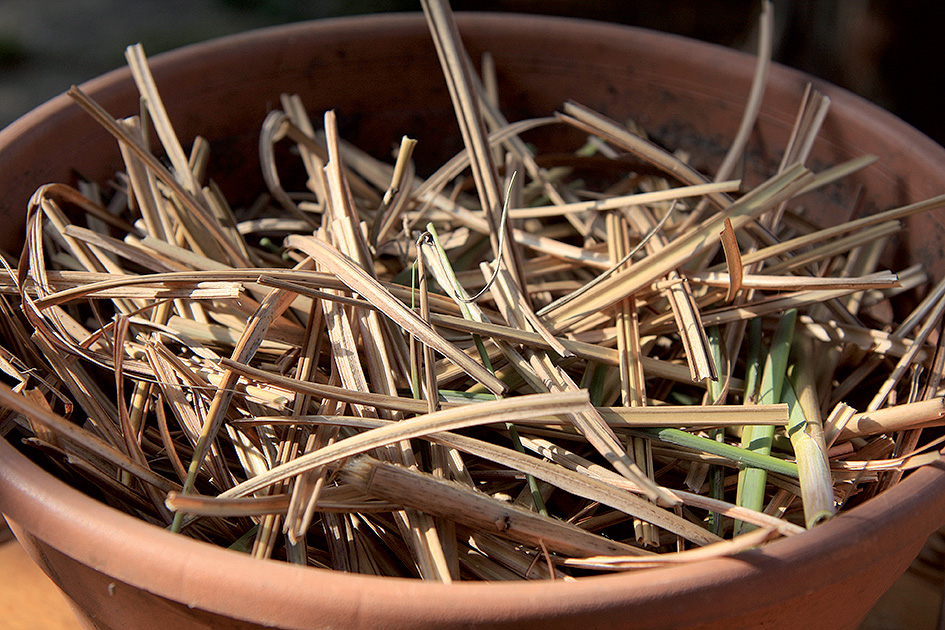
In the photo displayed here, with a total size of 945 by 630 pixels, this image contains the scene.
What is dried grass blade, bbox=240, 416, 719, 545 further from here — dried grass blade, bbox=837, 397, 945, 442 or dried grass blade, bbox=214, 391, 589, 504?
dried grass blade, bbox=837, 397, 945, 442

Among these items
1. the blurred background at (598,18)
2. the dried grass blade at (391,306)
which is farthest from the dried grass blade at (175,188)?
the blurred background at (598,18)

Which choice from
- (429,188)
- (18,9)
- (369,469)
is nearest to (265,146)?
(429,188)

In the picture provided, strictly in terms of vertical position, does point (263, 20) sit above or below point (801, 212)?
above

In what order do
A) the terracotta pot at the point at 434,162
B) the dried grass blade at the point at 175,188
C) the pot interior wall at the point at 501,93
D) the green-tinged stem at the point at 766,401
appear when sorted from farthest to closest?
the pot interior wall at the point at 501,93 → the dried grass blade at the point at 175,188 → the green-tinged stem at the point at 766,401 → the terracotta pot at the point at 434,162

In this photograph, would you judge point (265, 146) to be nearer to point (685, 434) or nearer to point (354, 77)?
point (354, 77)

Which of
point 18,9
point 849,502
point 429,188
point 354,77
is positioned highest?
point 18,9

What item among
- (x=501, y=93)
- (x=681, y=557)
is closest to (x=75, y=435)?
(x=681, y=557)

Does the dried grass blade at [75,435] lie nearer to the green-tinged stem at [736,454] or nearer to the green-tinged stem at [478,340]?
the green-tinged stem at [478,340]
